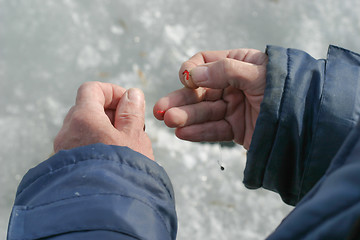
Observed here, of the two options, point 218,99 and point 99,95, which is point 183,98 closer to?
point 218,99

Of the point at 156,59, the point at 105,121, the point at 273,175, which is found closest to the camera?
the point at 105,121

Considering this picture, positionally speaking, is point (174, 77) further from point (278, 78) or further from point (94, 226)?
point (94, 226)

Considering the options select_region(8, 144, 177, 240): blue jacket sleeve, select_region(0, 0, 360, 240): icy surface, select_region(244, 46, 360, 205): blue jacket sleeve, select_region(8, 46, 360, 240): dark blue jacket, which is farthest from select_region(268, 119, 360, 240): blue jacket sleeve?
select_region(0, 0, 360, 240): icy surface

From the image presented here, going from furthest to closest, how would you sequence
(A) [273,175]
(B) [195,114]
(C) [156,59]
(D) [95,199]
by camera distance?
(C) [156,59], (B) [195,114], (A) [273,175], (D) [95,199]

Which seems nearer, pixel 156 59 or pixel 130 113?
pixel 130 113

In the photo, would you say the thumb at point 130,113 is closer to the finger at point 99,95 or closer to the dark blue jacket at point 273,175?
the finger at point 99,95

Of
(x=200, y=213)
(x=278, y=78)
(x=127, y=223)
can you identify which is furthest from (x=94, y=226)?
(x=200, y=213)

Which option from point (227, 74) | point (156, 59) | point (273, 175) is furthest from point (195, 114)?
point (156, 59)
